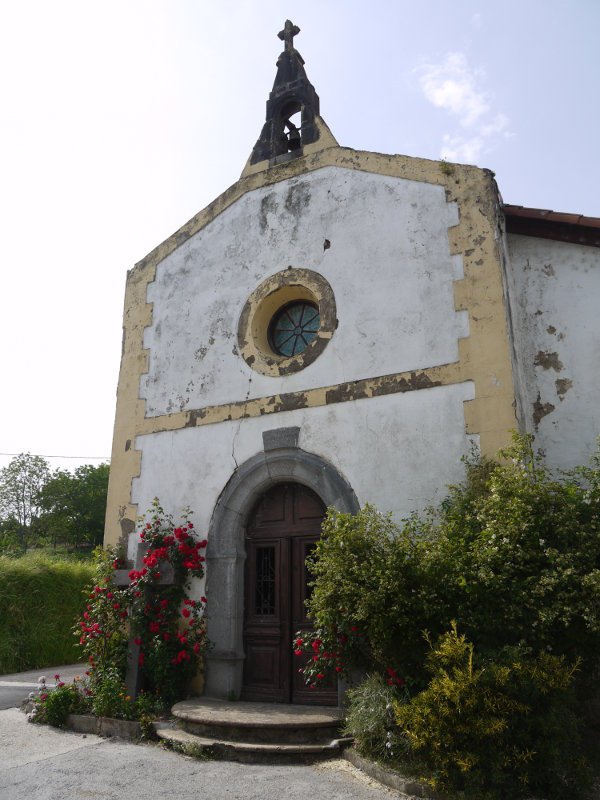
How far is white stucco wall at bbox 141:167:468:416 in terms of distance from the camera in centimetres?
716

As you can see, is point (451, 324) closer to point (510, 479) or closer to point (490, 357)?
point (490, 357)

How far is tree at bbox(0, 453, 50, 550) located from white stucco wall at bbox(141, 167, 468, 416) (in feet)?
112

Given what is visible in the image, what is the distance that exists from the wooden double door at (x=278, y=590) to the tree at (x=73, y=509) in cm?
3356

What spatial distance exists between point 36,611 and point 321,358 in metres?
9.45

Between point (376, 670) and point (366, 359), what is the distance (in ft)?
10.6

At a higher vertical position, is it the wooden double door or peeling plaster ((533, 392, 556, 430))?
peeling plaster ((533, 392, 556, 430))

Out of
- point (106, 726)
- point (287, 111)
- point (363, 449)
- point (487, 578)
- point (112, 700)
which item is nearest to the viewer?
point (487, 578)

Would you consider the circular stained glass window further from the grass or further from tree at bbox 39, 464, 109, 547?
tree at bbox 39, 464, 109, 547

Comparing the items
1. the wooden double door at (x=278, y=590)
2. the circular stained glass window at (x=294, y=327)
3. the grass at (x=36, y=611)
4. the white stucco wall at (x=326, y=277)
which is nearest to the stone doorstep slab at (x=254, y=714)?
the wooden double door at (x=278, y=590)

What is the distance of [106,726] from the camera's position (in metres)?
6.80

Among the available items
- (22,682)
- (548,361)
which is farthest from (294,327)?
(22,682)

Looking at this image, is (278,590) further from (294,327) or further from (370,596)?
(294,327)

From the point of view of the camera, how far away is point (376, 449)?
22.9 ft

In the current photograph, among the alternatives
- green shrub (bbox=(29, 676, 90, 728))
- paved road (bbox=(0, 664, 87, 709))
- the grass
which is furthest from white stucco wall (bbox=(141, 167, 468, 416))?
the grass
